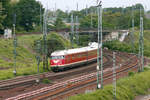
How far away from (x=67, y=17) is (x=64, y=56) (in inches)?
2951

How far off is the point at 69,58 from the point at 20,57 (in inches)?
412

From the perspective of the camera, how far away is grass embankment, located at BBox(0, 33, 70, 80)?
28.9m

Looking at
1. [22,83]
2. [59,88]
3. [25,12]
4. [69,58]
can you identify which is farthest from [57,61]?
[25,12]

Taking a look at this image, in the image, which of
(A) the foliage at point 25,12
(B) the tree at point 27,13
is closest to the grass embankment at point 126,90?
(A) the foliage at point 25,12

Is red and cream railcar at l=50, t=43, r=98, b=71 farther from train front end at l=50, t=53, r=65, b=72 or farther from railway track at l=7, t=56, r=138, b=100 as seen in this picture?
railway track at l=7, t=56, r=138, b=100

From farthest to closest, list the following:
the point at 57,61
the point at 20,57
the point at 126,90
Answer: the point at 20,57, the point at 57,61, the point at 126,90

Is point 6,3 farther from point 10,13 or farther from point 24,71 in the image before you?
point 24,71

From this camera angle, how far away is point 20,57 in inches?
1517

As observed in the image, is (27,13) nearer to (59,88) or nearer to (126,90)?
(59,88)

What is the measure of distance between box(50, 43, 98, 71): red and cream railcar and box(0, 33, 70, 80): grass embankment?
197cm

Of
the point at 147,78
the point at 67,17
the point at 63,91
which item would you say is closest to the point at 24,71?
the point at 63,91

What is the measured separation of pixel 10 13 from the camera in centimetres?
5650

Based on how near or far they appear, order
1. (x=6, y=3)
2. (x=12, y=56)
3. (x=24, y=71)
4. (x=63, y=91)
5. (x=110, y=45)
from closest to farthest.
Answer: (x=63, y=91), (x=24, y=71), (x=12, y=56), (x=6, y=3), (x=110, y=45)

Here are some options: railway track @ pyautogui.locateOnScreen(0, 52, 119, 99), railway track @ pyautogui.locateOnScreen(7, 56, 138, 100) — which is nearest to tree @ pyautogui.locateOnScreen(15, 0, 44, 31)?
railway track @ pyautogui.locateOnScreen(0, 52, 119, 99)
